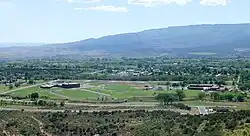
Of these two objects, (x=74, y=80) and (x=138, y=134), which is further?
(x=74, y=80)

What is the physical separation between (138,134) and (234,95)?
36.4 metres

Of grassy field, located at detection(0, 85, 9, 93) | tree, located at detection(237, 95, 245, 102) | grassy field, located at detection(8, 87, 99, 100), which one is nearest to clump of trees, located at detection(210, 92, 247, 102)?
tree, located at detection(237, 95, 245, 102)

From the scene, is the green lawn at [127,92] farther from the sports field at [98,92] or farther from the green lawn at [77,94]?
the green lawn at [77,94]

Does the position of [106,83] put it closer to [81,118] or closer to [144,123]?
[81,118]

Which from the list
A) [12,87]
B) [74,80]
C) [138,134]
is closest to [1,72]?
[74,80]

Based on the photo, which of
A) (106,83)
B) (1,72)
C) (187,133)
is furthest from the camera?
(1,72)

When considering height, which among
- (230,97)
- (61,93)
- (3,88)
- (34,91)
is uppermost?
(230,97)

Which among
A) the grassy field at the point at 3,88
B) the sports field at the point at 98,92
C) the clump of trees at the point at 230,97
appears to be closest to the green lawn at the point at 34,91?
the sports field at the point at 98,92

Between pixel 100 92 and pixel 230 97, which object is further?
pixel 100 92

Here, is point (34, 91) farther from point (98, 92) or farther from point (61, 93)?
point (98, 92)

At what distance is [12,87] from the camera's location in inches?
3819

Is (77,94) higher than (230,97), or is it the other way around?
(230,97)

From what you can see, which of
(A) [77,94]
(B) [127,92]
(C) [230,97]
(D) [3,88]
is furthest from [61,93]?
(C) [230,97]

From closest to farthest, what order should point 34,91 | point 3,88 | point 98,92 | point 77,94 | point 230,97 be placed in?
point 230,97
point 77,94
point 98,92
point 34,91
point 3,88
